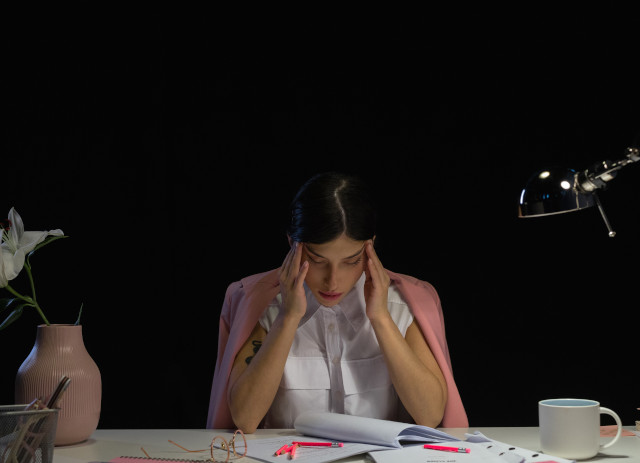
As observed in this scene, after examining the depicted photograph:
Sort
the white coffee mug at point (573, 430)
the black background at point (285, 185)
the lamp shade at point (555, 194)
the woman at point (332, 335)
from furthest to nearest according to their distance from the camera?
1. the black background at point (285, 185)
2. the woman at point (332, 335)
3. the lamp shade at point (555, 194)
4. the white coffee mug at point (573, 430)

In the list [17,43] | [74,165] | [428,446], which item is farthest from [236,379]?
[17,43]

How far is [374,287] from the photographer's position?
6.01ft

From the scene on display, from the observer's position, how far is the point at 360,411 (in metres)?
1.85

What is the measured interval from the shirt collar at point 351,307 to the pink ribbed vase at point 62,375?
0.66 metres

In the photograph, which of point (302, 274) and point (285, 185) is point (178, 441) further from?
point (285, 185)

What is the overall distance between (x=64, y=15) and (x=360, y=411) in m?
1.71

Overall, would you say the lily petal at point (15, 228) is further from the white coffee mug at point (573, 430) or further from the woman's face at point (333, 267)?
the white coffee mug at point (573, 430)

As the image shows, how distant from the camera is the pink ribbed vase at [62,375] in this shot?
1404 mm

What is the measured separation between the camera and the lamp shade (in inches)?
52.7

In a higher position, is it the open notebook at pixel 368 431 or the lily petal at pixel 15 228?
the lily petal at pixel 15 228

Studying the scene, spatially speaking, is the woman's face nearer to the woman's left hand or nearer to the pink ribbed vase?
the woman's left hand

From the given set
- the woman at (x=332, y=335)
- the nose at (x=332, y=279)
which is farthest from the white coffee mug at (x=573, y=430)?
the nose at (x=332, y=279)

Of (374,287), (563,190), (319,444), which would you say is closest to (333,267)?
(374,287)

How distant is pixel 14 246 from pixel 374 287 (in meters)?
0.86
